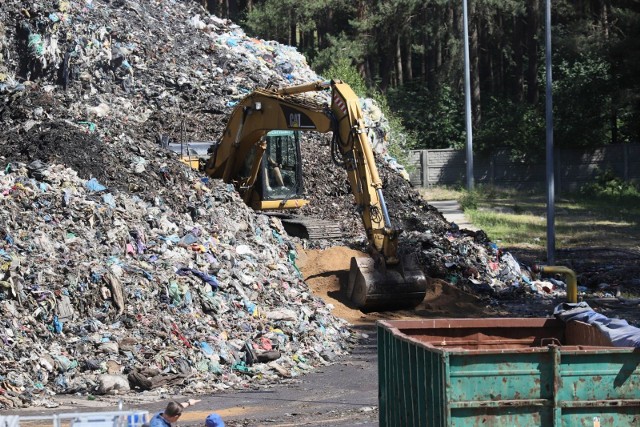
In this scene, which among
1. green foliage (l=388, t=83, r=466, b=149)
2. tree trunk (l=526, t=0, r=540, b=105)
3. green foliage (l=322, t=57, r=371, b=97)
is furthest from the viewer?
green foliage (l=388, t=83, r=466, b=149)

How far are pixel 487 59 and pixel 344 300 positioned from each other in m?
42.7

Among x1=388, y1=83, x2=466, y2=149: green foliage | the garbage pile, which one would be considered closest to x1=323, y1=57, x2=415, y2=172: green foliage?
x1=388, y1=83, x2=466, y2=149: green foliage

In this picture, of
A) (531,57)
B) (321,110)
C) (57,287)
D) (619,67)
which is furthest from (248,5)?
(57,287)

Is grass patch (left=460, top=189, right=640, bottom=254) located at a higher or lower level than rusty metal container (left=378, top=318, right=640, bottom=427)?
lower

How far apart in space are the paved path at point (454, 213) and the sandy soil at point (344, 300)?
10.3 meters

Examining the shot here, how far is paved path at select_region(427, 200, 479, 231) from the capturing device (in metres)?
31.2

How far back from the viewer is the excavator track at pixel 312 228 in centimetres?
2167

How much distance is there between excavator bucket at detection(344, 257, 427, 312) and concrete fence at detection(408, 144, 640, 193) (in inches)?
1067

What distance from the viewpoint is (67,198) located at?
655 inches

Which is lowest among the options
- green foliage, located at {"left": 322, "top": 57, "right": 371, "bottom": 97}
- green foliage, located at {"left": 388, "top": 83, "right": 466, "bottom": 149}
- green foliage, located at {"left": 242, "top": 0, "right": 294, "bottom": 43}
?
green foliage, located at {"left": 388, "top": 83, "right": 466, "bottom": 149}

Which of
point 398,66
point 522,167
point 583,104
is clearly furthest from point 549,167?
point 398,66

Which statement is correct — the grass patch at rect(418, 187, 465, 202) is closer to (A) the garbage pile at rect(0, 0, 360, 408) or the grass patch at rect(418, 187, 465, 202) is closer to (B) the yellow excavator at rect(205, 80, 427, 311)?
(A) the garbage pile at rect(0, 0, 360, 408)

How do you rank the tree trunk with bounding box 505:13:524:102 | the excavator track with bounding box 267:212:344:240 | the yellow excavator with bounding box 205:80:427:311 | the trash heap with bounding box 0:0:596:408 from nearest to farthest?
the trash heap with bounding box 0:0:596:408 → the yellow excavator with bounding box 205:80:427:311 → the excavator track with bounding box 267:212:344:240 → the tree trunk with bounding box 505:13:524:102

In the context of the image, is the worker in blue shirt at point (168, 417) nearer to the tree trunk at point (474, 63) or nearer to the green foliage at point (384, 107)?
the green foliage at point (384, 107)
